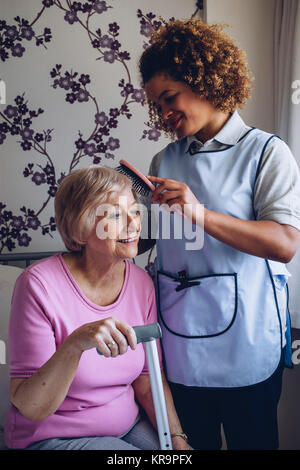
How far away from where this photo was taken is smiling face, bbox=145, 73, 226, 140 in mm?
984

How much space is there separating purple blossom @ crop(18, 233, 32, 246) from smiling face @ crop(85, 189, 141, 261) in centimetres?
59

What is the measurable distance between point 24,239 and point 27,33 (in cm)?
73

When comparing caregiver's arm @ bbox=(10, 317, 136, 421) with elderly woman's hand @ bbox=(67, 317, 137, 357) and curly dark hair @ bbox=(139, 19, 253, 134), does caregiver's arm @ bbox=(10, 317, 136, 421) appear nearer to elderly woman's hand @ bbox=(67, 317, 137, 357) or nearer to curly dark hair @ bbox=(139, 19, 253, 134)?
elderly woman's hand @ bbox=(67, 317, 137, 357)

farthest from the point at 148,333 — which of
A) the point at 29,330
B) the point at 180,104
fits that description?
the point at 180,104

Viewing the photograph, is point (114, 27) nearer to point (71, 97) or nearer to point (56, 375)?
point (71, 97)

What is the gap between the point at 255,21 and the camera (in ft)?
4.82

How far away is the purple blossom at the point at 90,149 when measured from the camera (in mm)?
1497

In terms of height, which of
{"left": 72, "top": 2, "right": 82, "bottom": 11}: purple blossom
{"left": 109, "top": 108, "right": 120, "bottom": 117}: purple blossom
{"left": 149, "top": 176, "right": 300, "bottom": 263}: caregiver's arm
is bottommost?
{"left": 149, "top": 176, "right": 300, "bottom": 263}: caregiver's arm

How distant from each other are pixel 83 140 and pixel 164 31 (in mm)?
563

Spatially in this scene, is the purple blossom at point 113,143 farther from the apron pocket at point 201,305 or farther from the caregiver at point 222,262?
Result: the apron pocket at point 201,305

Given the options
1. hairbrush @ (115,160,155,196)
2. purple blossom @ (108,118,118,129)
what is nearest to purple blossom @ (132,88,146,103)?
purple blossom @ (108,118,118,129)

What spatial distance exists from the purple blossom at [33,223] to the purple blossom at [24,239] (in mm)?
38

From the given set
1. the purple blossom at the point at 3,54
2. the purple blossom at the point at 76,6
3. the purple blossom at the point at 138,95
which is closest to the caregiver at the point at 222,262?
the purple blossom at the point at 138,95

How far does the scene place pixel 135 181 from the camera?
1.03m
